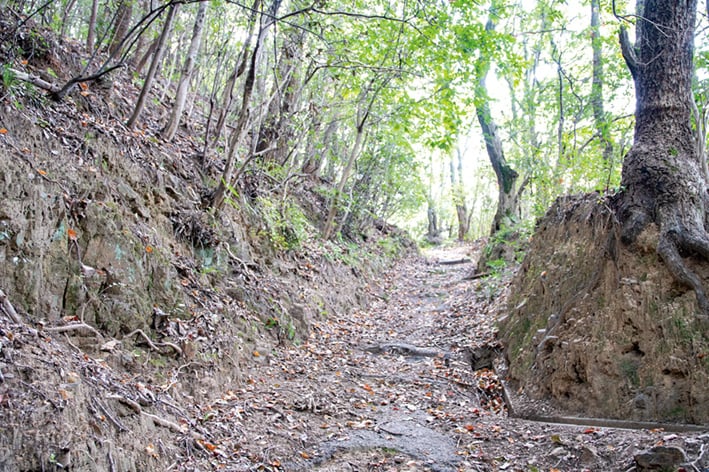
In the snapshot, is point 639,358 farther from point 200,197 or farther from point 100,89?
point 100,89

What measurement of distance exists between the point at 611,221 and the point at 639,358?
1622 millimetres

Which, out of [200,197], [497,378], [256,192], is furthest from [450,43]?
[497,378]

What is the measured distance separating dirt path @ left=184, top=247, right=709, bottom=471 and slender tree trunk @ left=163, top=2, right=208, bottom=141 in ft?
13.5

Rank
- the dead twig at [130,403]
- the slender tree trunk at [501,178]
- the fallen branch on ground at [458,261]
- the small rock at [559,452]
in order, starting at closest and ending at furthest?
the dead twig at [130,403] < the small rock at [559,452] < the slender tree trunk at [501,178] < the fallen branch on ground at [458,261]

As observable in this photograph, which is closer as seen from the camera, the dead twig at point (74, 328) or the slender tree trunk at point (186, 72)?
the dead twig at point (74, 328)

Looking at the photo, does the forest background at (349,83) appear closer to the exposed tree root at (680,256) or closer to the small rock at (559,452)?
the exposed tree root at (680,256)

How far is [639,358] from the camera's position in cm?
466

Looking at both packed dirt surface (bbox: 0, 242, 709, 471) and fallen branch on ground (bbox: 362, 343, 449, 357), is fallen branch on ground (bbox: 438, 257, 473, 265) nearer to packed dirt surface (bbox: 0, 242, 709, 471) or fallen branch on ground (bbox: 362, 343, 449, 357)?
packed dirt surface (bbox: 0, 242, 709, 471)

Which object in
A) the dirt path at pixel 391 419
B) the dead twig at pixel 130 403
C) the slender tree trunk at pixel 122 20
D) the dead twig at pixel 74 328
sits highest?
the slender tree trunk at pixel 122 20

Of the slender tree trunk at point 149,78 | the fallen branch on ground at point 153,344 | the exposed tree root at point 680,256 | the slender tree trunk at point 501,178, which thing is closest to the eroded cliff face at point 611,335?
the exposed tree root at point 680,256

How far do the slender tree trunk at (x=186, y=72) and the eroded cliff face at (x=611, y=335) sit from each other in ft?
20.4

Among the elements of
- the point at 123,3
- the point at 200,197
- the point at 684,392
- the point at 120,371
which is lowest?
the point at 120,371

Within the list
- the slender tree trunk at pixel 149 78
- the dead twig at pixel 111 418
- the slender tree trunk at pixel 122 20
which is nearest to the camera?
the dead twig at pixel 111 418

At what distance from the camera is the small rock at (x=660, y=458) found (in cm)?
344
